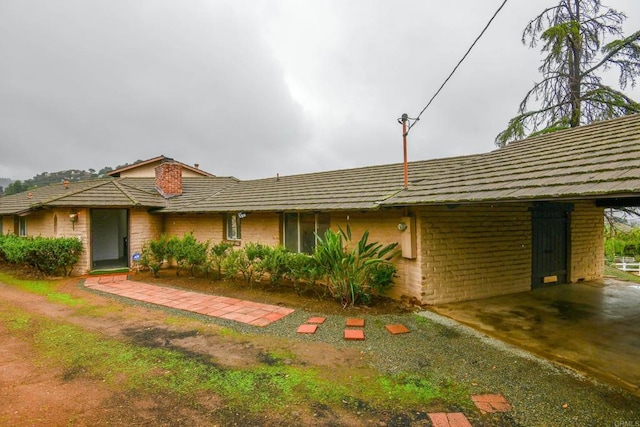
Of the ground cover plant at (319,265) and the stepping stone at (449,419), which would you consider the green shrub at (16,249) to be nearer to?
the ground cover plant at (319,265)

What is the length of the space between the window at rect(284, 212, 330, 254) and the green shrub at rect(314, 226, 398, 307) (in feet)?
7.00

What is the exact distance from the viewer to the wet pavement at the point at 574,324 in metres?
4.33

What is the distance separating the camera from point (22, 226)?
16.0 metres

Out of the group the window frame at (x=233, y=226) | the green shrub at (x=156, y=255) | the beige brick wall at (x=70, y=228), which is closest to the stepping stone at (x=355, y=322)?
the window frame at (x=233, y=226)

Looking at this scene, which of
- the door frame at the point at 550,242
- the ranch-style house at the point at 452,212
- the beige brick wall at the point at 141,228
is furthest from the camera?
the beige brick wall at the point at 141,228

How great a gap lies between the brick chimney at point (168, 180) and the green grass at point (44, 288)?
19.0 feet

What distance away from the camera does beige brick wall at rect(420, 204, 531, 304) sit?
7195mm

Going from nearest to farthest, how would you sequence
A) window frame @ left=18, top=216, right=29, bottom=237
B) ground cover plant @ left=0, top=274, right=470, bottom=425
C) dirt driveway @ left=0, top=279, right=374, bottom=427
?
dirt driveway @ left=0, top=279, right=374, bottom=427
ground cover plant @ left=0, top=274, right=470, bottom=425
window frame @ left=18, top=216, right=29, bottom=237

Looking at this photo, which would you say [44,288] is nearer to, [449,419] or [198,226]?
[198,226]

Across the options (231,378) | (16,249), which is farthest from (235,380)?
(16,249)

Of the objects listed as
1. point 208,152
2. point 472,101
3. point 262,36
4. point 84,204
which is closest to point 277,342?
point 84,204

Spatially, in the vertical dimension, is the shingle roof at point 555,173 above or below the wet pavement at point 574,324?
above

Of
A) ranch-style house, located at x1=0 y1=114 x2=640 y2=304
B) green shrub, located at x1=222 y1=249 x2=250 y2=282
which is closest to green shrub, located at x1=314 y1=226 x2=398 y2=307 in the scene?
ranch-style house, located at x1=0 y1=114 x2=640 y2=304

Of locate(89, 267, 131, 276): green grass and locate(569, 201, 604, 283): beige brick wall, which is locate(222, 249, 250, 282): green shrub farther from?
locate(569, 201, 604, 283): beige brick wall
